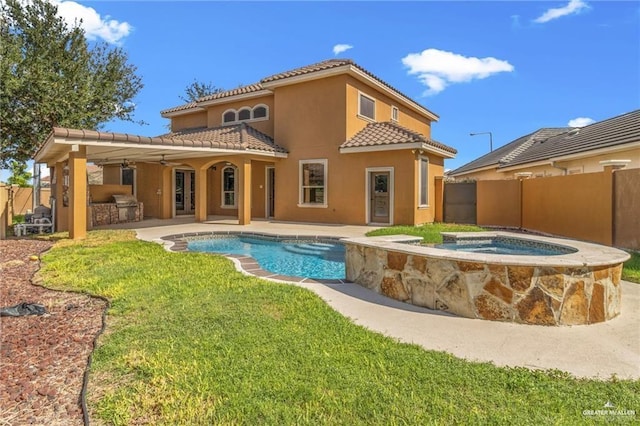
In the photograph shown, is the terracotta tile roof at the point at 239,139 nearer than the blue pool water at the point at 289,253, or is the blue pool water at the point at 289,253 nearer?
the blue pool water at the point at 289,253

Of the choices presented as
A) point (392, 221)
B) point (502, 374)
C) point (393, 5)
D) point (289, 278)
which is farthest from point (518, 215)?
point (502, 374)

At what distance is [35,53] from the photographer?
20672mm

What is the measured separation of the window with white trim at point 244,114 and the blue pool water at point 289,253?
9.24 meters

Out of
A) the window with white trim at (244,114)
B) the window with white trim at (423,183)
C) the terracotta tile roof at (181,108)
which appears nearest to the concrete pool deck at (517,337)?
the window with white trim at (423,183)

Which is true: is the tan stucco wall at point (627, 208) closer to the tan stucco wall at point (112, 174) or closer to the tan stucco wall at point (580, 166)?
the tan stucco wall at point (580, 166)

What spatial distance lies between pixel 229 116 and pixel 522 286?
64.3ft

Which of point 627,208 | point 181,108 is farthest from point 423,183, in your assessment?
point 181,108

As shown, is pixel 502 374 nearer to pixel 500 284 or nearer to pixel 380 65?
pixel 500 284

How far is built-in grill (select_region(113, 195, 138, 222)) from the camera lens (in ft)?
59.0

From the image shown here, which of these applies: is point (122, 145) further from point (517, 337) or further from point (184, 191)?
point (517, 337)

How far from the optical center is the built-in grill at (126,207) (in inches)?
708

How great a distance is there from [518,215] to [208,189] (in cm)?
1726

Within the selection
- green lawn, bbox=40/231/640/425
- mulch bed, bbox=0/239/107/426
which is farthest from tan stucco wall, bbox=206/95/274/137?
green lawn, bbox=40/231/640/425

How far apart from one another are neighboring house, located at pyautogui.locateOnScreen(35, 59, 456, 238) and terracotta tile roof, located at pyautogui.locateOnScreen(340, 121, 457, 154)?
2.0 inches
